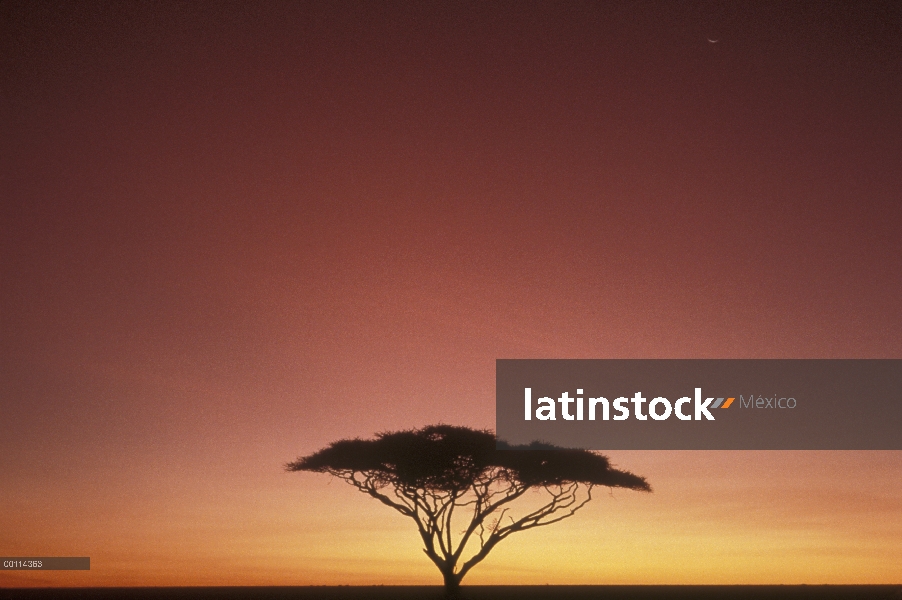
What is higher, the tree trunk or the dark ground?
the tree trunk

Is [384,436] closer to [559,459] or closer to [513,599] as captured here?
[559,459]

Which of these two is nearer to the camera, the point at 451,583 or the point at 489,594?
the point at 451,583

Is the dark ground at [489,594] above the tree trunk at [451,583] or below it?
below

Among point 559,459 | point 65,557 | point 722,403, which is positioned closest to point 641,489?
point 559,459

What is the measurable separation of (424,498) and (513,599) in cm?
1298

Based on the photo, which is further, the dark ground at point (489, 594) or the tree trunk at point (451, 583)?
the dark ground at point (489, 594)

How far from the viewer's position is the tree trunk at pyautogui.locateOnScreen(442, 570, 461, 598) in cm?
3556

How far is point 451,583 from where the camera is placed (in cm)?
3594

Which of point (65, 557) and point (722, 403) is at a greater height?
point (722, 403)

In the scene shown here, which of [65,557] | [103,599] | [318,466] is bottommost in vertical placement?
[103,599]

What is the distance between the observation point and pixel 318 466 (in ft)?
122

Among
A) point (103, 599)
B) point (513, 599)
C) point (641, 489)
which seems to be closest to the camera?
point (641, 489)

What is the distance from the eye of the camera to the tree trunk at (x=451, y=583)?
35.6 m

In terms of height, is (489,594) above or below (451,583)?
below
